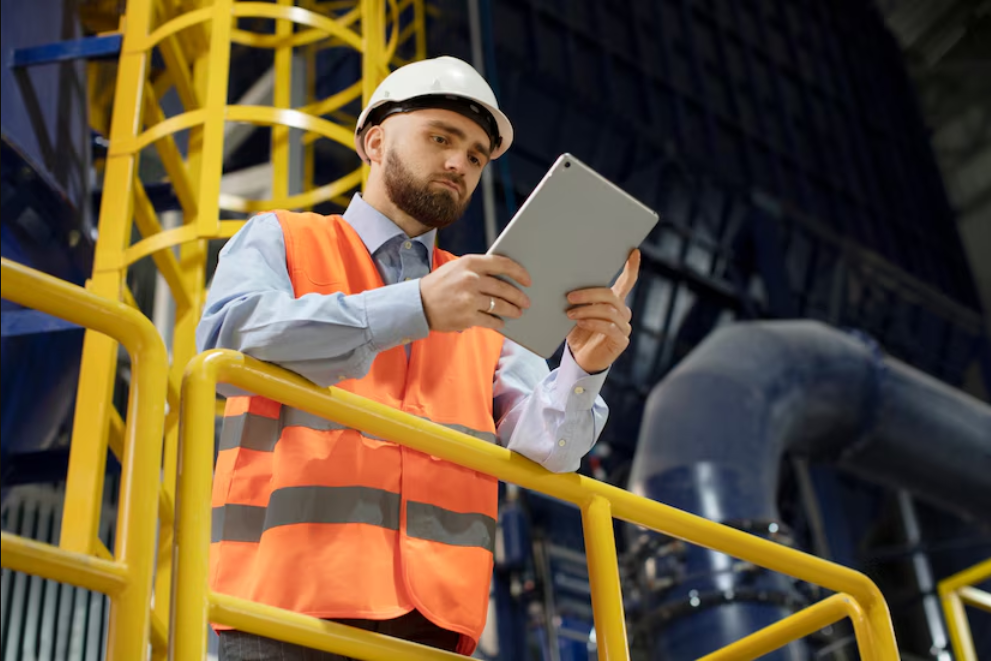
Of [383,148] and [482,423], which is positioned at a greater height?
[383,148]

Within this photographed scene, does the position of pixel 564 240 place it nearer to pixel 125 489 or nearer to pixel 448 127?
pixel 448 127

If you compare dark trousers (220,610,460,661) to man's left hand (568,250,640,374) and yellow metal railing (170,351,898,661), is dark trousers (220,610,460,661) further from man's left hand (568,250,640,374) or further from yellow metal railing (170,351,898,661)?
man's left hand (568,250,640,374)

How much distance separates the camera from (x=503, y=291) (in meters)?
2.22

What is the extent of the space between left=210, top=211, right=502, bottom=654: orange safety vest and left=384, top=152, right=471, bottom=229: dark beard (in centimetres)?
25

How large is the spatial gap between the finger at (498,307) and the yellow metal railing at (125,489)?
637 mm

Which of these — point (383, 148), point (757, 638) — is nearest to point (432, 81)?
point (383, 148)

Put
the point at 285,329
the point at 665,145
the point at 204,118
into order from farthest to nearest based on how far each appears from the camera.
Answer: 1. the point at 665,145
2. the point at 204,118
3. the point at 285,329

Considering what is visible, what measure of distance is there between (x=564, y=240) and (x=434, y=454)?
534mm

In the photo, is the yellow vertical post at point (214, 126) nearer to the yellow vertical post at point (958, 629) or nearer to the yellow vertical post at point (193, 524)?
the yellow vertical post at point (193, 524)

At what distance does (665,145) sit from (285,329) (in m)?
9.40

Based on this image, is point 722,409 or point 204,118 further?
point 722,409

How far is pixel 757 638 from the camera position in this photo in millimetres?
2889

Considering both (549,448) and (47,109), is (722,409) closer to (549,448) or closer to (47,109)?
(47,109)

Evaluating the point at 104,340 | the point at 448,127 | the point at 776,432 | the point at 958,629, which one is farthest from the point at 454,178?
the point at 776,432
